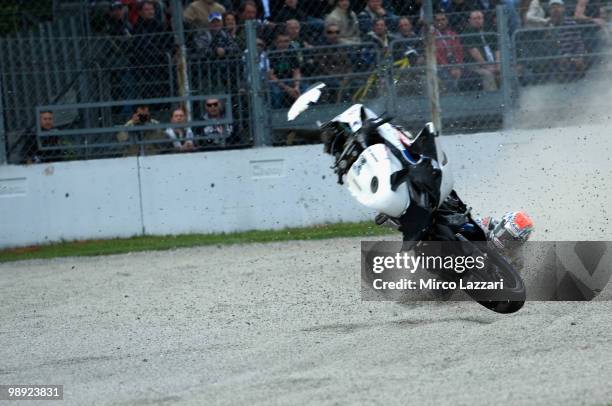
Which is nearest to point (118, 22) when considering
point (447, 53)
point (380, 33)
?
point (380, 33)

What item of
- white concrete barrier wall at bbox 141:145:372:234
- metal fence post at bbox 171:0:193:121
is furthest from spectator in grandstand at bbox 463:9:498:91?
metal fence post at bbox 171:0:193:121

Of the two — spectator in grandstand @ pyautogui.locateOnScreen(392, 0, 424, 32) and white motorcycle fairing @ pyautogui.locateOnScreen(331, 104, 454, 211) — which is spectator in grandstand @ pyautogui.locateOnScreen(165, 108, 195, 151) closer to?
spectator in grandstand @ pyautogui.locateOnScreen(392, 0, 424, 32)

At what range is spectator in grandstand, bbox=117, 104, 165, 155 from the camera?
1395 cm

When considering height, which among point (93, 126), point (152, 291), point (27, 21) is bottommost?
point (152, 291)

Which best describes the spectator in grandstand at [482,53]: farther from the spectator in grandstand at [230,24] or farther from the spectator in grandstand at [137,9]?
the spectator in grandstand at [137,9]

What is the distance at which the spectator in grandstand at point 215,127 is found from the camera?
13.8 metres

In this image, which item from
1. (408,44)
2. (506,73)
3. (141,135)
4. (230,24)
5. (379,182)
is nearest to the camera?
(379,182)

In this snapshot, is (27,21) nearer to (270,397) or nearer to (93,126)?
(93,126)

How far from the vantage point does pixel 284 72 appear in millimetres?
13758

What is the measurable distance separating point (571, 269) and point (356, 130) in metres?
2.19

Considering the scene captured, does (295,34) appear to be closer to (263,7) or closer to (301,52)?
(301,52)

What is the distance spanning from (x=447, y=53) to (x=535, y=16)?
1181 mm

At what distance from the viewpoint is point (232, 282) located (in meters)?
10.5

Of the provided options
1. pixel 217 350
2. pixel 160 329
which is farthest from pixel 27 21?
pixel 217 350
